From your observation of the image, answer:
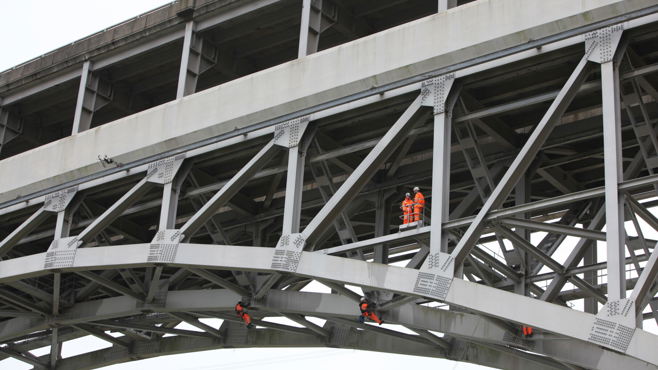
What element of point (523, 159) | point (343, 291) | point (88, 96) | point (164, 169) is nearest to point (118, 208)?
point (164, 169)

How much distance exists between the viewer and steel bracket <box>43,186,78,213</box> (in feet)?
82.7

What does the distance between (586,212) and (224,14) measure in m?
8.27

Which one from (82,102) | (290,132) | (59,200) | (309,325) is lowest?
(309,325)

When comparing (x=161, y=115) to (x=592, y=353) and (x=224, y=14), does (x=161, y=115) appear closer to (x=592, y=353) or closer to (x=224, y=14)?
(x=224, y=14)

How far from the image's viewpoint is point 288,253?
20188 millimetres

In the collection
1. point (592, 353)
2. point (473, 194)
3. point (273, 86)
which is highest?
point (273, 86)

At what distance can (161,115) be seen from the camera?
24125 millimetres

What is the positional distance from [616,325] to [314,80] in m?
7.98

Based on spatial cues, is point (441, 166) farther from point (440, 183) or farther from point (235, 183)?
Result: point (235, 183)

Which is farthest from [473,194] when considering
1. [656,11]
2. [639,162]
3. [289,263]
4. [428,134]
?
[656,11]

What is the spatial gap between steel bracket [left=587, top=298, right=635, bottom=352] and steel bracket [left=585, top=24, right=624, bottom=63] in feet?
13.3

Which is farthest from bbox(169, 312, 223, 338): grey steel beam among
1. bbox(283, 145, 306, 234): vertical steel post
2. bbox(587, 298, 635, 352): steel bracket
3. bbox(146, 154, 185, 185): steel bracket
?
bbox(587, 298, 635, 352): steel bracket

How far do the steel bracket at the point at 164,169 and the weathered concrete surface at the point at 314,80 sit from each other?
26 centimetres

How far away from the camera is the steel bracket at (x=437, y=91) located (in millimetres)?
19703
